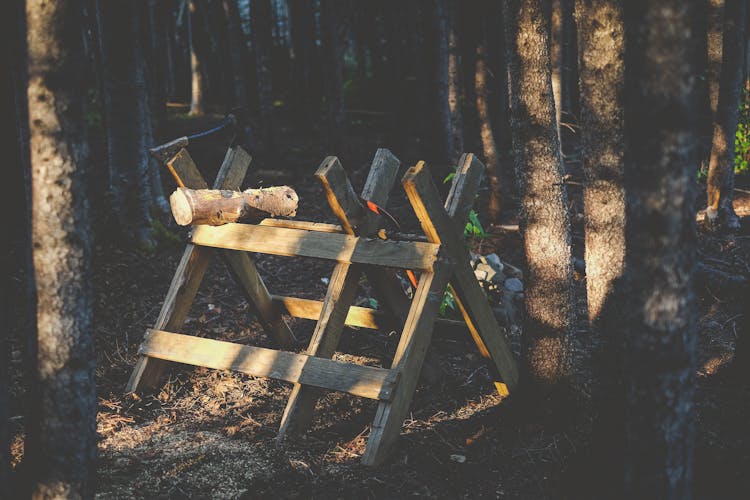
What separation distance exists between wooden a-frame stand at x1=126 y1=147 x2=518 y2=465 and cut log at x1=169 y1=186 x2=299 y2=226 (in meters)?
0.13

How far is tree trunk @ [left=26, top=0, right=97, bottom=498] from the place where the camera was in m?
2.63

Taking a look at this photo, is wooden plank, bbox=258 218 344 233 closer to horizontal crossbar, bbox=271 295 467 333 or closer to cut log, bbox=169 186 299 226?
cut log, bbox=169 186 299 226

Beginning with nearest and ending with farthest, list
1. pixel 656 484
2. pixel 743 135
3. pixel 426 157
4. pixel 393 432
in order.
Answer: pixel 656 484
pixel 393 432
pixel 743 135
pixel 426 157

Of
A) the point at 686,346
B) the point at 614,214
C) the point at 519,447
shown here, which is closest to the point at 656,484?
the point at 686,346

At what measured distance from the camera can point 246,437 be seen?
4137 millimetres

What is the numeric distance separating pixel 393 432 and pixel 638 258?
185 centimetres

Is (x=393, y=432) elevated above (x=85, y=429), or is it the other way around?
(x=85, y=429)

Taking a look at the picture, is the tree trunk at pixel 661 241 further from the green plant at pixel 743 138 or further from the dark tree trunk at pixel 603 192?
the green plant at pixel 743 138

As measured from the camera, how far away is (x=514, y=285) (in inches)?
268

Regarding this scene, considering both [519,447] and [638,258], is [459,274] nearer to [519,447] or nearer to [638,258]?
[519,447]

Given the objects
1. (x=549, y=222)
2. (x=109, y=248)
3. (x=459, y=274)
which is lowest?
(x=109, y=248)

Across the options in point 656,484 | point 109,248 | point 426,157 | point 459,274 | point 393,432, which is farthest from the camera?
point 426,157

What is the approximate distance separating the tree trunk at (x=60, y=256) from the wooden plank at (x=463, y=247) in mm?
1707

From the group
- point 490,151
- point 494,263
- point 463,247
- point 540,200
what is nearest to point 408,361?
point 463,247
